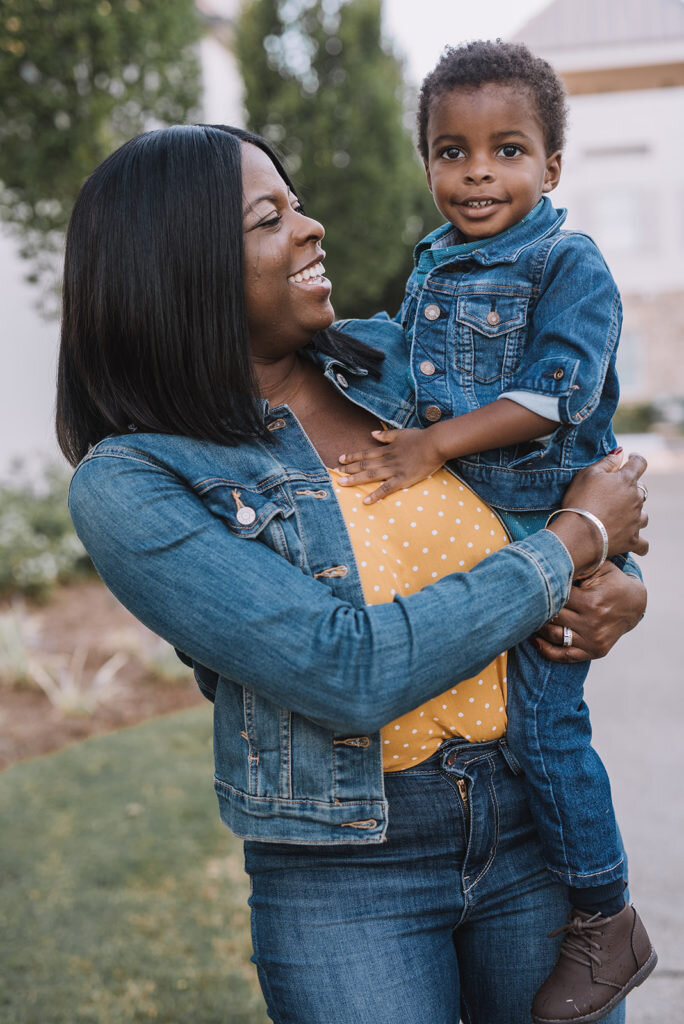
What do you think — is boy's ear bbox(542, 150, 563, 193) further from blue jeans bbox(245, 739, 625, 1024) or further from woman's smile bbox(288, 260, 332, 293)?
blue jeans bbox(245, 739, 625, 1024)

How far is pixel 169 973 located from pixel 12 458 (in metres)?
6.05

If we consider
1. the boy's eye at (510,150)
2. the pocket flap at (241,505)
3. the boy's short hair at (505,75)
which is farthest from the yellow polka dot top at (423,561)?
the boy's short hair at (505,75)

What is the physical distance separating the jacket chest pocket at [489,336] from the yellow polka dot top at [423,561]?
28 cm

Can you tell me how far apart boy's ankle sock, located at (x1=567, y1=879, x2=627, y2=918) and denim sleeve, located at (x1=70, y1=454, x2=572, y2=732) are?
51 centimetres

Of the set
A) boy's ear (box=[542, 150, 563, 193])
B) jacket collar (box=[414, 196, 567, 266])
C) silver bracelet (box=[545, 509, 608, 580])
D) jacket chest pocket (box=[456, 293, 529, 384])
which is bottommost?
silver bracelet (box=[545, 509, 608, 580])

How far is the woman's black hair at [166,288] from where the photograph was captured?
5.28 ft

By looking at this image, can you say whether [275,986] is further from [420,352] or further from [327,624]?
[420,352]

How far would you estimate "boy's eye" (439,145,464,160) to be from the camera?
2.05 m

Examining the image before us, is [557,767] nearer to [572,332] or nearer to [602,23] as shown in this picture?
[572,332]

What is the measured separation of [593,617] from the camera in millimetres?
1670

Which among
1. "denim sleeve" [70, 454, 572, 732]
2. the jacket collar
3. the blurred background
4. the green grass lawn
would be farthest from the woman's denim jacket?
the green grass lawn

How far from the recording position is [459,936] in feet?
5.64

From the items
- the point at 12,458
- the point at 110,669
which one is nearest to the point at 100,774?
the point at 110,669

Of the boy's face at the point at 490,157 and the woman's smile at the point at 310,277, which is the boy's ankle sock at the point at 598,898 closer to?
the woman's smile at the point at 310,277
